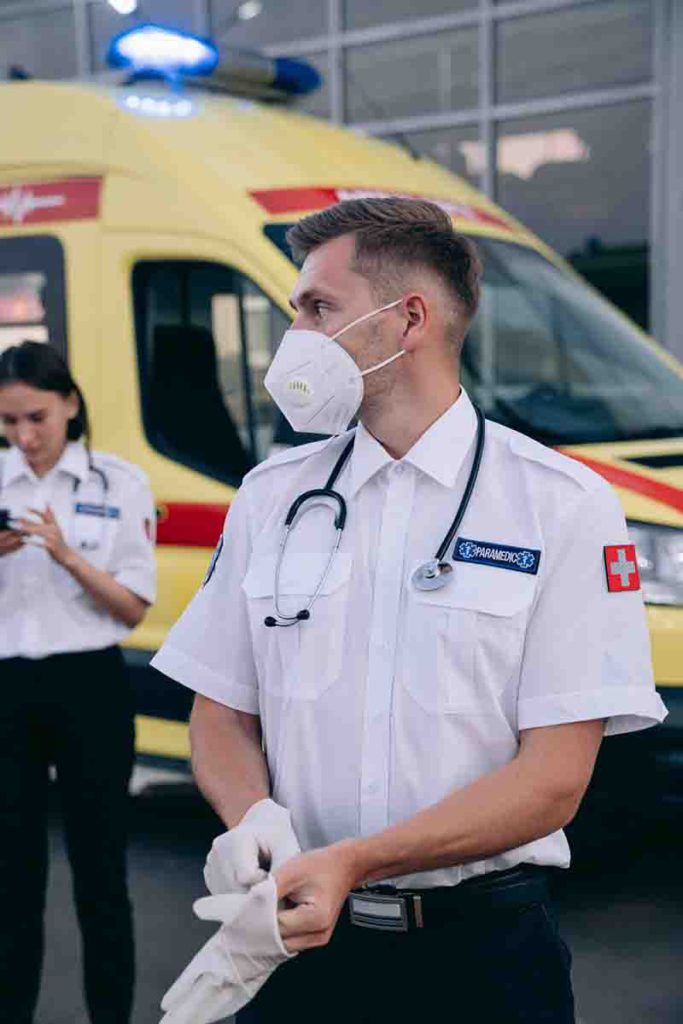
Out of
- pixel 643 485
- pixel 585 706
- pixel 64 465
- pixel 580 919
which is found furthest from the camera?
pixel 580 919

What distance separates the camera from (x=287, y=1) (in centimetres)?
1048

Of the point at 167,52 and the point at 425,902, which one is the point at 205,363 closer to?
the point at 167,52

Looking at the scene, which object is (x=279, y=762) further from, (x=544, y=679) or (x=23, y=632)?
(x=23, y=632)

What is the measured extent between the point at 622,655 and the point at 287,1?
973 centimetres

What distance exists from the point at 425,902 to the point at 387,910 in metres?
0.05

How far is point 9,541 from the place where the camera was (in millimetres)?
3152

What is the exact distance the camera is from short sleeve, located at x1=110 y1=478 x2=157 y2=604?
10.8 ft

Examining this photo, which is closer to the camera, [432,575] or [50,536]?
[432,575]

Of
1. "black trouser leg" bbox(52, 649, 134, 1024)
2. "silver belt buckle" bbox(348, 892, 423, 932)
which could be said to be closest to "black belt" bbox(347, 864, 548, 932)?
"silver belt buckle" bbox(348, 892, 423, 932)

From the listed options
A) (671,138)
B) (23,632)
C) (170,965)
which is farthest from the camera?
(671,138)

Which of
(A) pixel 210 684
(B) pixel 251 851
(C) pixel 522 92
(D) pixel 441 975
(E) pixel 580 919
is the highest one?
(C) pixel 522 92

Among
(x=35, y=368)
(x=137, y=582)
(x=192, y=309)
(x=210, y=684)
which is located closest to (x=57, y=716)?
(x=137, y=582)

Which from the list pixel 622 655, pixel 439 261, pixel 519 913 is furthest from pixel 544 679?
pixel 439 261

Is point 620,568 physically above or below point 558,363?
below
